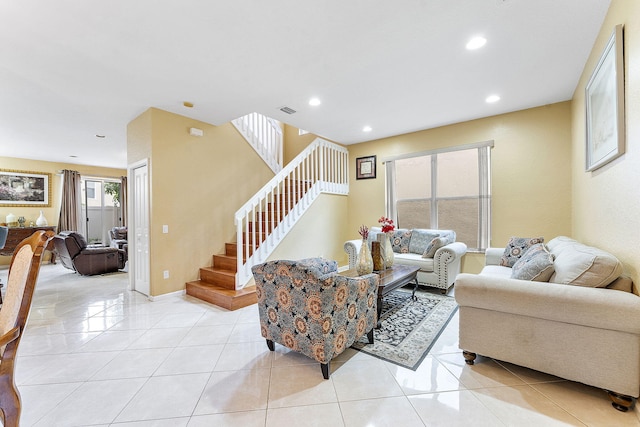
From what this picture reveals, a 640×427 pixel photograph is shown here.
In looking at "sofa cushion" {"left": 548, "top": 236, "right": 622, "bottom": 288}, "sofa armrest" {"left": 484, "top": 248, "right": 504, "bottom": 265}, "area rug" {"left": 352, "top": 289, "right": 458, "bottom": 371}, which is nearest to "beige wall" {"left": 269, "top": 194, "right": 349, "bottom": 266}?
"area rug" {"left": 352, "top": 289, "right": 458, "bottom": 371}

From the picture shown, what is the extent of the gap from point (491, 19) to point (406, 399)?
2917 millimetres

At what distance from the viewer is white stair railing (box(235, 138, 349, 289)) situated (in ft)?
12.5

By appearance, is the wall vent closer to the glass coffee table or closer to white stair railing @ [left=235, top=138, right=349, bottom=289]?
white stair railing @ [left=235, top=138, right=349, bottom=289]

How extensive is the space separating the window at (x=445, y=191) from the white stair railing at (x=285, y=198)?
1133 mm

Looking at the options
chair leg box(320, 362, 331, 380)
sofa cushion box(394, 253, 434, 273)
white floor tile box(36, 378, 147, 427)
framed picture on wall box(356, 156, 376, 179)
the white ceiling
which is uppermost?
the white ceiling

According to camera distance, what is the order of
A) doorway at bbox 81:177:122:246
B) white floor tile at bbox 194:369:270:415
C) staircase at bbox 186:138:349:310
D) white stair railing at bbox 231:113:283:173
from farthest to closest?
doorway at bbox 81:177:122:246
white stair railing at bbox 231:113:283:173
staircase at bbox 186:138:349:310
white floor tile at bbox 194:369:270:415

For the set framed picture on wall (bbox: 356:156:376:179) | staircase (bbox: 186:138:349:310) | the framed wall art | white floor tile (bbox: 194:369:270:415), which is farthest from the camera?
the framed wall art

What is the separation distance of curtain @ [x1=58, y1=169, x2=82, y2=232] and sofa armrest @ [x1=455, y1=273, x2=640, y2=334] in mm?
9026

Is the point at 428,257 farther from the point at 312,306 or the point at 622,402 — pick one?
the point at 312,306

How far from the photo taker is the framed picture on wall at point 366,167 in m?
5.63

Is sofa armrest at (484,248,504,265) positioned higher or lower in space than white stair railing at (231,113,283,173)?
lower

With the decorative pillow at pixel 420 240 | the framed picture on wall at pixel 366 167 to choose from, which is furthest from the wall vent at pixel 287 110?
the decorative pillow at pixel 420 240

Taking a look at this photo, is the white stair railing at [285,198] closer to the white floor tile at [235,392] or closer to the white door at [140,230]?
the white door at [140,230]

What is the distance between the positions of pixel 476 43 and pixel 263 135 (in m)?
4.06
